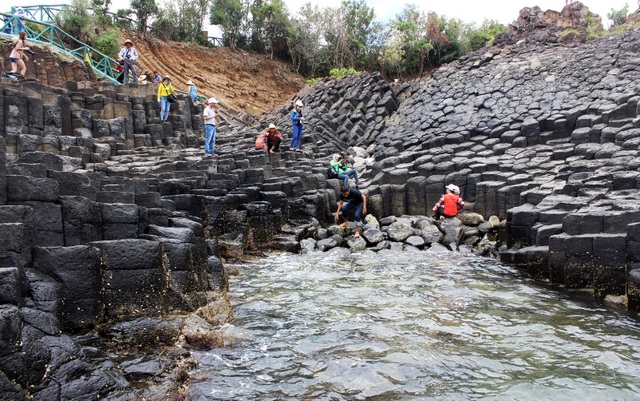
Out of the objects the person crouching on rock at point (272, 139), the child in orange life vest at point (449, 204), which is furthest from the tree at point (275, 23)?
the child in orange life vest at point (449, 204)

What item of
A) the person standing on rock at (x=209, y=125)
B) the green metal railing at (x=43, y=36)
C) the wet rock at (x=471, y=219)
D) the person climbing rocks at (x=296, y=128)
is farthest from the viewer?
the green metal railing at (x=43, y=36)

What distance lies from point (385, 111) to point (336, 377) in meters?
23.1

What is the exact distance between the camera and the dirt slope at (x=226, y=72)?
3428 cm

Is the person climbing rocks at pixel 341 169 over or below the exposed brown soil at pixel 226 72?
below

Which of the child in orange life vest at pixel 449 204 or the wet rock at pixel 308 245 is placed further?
the child in orange life vest at pixel 449 204

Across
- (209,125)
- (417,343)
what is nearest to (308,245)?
(209,125)

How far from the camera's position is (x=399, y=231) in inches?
538

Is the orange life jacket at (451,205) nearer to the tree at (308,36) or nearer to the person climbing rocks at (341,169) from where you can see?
the person climbing rocks at (341,169)

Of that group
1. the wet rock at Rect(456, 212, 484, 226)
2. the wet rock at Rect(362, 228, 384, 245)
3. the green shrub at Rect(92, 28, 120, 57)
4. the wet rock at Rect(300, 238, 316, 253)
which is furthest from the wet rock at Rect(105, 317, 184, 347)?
the green shrub at Rect(92, 28, 120, 57)

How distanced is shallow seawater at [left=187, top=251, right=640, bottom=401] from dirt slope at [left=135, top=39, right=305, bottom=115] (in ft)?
86.9

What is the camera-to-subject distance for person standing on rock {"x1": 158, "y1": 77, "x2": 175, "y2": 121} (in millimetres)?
19891

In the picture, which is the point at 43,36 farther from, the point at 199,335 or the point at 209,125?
the point at 199,335

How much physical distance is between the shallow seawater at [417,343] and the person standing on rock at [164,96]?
39.7 feet

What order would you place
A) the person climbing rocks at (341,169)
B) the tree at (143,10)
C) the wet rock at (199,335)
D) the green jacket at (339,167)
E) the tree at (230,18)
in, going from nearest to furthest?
the wet rock at (199,335) → the person climbing rocks at (341,169) → the green jacket at (339,167) → the tree at (143,10) → the tree at (230,18)
